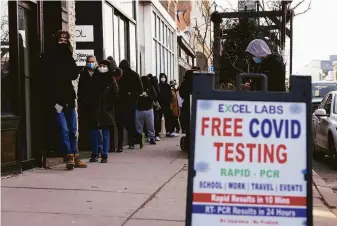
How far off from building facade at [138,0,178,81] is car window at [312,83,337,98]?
226 inches

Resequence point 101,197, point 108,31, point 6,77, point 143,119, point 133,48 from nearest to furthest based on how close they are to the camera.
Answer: point 101,197, point 6,77, point 143,119, point 108,31, point 133,48

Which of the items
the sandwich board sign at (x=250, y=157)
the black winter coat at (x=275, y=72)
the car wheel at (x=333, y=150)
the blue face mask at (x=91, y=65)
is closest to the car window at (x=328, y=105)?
the car wheel at (x=333, y=150)

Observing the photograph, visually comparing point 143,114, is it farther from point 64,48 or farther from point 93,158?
point 64,48

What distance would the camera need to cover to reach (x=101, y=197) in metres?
6.18

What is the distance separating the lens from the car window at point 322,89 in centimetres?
1742

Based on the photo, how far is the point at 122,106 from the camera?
1143 cm

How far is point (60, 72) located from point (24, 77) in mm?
532

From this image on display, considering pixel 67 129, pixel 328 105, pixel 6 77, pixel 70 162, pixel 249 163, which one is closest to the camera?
pixel 249 163

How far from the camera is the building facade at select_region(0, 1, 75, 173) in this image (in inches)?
280

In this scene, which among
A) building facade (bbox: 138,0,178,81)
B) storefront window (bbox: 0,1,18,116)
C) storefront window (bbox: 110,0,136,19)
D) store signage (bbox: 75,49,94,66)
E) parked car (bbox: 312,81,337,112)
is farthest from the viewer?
building facade (bbox: 138,0,178,81)

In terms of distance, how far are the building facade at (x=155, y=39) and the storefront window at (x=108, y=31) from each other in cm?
424

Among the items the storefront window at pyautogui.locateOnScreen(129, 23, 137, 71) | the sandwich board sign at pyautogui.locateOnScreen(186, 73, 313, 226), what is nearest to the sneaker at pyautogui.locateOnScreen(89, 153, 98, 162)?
the sandwich board sign at pyautogui.locateOnScreen(186, 73, 313, 226)

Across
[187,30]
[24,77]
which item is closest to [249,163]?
[24,77]

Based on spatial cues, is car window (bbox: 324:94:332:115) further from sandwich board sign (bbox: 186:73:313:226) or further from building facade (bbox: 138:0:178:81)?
sandwich board sign (bbox: 186:73:313:226)
